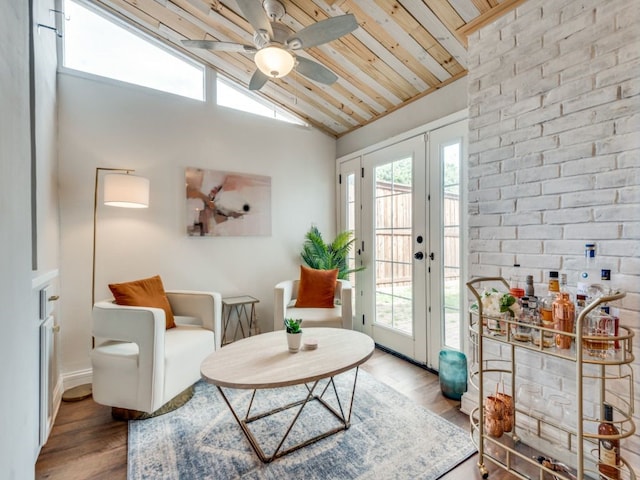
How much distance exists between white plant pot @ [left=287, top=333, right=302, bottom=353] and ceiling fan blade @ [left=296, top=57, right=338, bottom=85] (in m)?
1.70

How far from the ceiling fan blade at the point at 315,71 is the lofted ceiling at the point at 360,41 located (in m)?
0.48

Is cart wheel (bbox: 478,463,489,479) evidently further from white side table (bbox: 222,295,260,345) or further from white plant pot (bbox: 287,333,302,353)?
white side table (bbox: 222,295,260,345)

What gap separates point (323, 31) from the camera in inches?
67.7

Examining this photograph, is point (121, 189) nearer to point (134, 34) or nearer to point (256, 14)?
point (256, 14)

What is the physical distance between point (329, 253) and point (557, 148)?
89.3 inches

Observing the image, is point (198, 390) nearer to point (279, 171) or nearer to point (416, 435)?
point (416, 435)

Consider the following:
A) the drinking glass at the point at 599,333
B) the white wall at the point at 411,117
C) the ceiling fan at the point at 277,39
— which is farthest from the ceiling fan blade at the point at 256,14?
the drinking glass at the point at 599,333

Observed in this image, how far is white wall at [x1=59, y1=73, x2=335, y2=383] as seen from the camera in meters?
2.51

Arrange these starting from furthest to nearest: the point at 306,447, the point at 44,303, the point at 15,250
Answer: the point at 306,447
the point at 44,303
the point at 15,250

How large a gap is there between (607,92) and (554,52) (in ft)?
1.18

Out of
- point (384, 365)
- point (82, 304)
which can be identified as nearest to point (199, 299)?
point (82, 304)

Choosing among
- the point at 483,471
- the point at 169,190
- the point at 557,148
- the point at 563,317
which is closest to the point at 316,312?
the point at 483,471

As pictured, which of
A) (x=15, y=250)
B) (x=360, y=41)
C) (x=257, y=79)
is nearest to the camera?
(x=15, y=250)

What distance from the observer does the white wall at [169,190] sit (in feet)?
8.23
